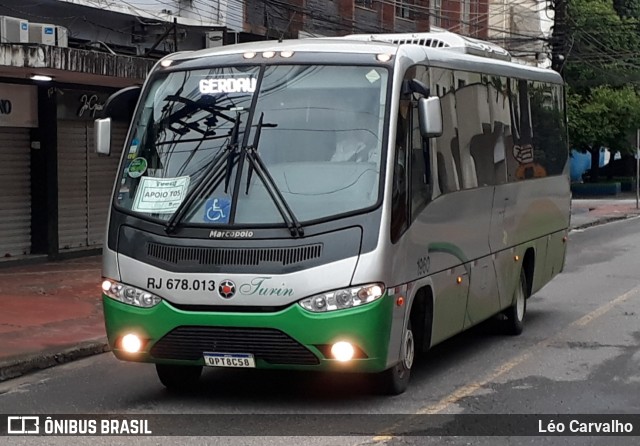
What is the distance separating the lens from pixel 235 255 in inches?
311

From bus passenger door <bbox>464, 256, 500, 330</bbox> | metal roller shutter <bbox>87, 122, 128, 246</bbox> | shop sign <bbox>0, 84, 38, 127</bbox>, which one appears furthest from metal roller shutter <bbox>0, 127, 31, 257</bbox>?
bus passenger door <bbox>464, 256, 500, 330</bbox>

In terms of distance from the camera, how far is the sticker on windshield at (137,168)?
8539mm

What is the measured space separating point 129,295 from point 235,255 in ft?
3.04

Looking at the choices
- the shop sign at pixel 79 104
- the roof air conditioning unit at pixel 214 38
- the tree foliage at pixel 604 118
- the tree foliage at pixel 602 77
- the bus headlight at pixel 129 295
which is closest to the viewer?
the bus headlight at pixel 129 295

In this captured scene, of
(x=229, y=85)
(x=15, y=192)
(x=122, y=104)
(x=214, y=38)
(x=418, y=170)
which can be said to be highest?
(x=214, y=38)

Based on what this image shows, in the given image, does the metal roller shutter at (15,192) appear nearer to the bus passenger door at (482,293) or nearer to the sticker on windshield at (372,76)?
the bus passenger door at (482,293)

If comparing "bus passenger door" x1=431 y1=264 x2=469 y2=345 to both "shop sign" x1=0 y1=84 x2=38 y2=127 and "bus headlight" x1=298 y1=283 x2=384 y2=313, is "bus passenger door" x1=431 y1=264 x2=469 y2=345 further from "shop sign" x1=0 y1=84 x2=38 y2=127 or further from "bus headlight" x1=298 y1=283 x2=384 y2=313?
"shop sign" x1=0 y1=84 x2=38 y2=127

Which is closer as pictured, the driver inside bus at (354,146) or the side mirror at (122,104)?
the driver inside bus at (354,146)

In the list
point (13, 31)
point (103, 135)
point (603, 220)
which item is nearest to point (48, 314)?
point (13, 31)

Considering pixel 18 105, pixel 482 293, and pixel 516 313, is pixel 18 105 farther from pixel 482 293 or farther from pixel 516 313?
pixel 482 293

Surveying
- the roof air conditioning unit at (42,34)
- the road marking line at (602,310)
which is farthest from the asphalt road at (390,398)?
the roof air conditioning unit at (42,34)

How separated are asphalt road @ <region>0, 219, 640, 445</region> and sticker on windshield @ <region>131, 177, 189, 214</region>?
156 cm

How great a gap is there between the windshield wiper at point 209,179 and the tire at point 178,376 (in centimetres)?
139

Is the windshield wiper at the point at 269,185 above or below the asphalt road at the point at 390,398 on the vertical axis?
above
